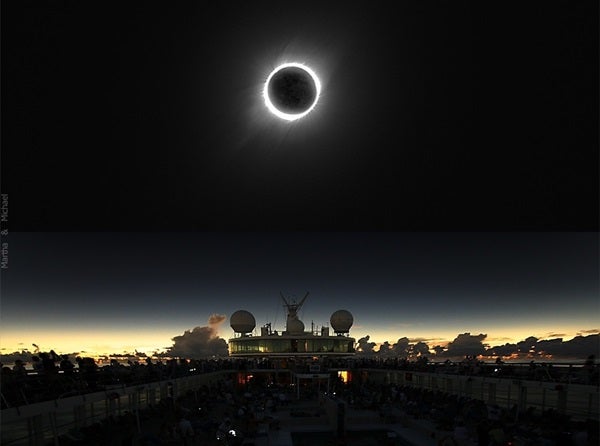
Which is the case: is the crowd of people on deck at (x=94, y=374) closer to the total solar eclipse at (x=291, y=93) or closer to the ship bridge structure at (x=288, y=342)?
the total solar eclipse at (x=291, y=93)

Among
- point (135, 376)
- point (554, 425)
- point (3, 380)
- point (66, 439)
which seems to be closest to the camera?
point (3, 380)

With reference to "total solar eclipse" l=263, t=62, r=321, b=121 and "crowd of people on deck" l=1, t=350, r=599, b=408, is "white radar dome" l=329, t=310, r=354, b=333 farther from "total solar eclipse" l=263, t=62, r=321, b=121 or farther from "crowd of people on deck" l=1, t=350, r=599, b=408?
"total solar eclipse" l=263, t=62, r=321, b=121

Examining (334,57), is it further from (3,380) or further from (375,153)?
(3,380)

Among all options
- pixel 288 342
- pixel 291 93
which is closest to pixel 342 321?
pixel 288 342

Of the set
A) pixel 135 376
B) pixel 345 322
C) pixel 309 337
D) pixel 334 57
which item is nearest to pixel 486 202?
pixel 334 57

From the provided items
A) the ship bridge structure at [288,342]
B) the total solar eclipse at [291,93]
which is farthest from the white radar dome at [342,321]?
the total solar eclipse at [291,93]
